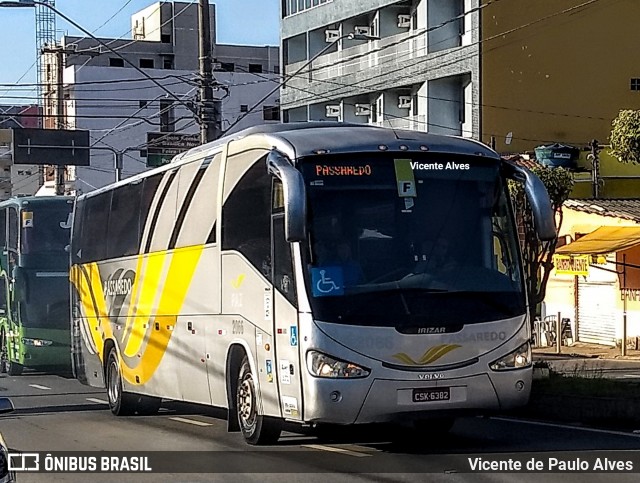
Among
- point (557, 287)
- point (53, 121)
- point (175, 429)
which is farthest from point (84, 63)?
point (175, 429)

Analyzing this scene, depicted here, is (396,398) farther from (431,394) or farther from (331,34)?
(331,34)

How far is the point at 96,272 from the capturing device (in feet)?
65.1

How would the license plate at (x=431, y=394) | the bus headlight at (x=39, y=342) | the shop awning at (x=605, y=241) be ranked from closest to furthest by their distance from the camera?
1. the license plate at (x=431, y=394)
2. the shop awning at (x=605, y=241)
3. the bus headlight at (x=39, y=342)

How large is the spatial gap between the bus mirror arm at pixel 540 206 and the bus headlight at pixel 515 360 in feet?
3.81

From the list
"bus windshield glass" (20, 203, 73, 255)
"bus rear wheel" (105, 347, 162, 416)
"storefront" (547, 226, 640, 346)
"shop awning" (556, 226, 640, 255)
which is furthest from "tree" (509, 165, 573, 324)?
"bus windshield glass" (20, 203, 73, 255)

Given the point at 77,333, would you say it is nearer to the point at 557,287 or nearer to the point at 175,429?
the point at 175,429

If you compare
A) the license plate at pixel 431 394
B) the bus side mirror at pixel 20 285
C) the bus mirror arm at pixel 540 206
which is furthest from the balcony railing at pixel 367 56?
the license plate at pixel 431 394

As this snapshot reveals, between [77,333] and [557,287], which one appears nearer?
[77,333]

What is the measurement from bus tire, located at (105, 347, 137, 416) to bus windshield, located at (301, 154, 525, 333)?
723cm

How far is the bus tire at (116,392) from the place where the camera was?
18.0m

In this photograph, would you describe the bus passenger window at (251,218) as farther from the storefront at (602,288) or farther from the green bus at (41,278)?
the storefront at (602,288)

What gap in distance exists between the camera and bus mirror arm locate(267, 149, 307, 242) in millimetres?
11141

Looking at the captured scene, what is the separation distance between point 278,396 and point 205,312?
2546 millimetres

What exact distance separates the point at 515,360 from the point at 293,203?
112 inches
